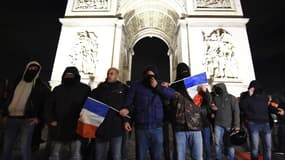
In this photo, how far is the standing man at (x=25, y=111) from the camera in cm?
342

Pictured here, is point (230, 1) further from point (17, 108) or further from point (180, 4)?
point (17, 108)

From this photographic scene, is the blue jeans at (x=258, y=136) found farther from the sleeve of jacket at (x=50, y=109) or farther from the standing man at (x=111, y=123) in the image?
the sleeve of jacket at (x=50, y=109)

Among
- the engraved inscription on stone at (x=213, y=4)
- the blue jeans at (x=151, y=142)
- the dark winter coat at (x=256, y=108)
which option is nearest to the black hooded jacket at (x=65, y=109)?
the blue jeans at (x=151, y=142)

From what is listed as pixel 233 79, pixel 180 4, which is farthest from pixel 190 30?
pixel 233 79

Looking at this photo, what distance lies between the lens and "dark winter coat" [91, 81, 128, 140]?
3.28 meters

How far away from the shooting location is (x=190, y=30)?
10.2 meters

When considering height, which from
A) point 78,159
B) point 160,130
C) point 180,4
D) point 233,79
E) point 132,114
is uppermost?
point 180,4

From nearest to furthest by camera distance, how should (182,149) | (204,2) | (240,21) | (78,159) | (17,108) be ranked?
(182,149), (78,159), (17,108), (240,21), (204,2)

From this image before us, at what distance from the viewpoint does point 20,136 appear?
11.5 feet

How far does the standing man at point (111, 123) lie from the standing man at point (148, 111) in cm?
19

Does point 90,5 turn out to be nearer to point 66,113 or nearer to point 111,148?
point 66,113

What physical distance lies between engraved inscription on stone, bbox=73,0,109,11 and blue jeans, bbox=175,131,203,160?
9.30 m

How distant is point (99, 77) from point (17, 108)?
5.80 m

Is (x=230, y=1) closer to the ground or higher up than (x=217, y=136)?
higher up
